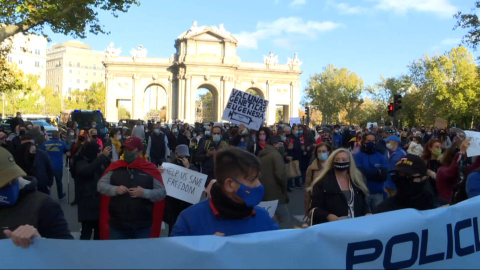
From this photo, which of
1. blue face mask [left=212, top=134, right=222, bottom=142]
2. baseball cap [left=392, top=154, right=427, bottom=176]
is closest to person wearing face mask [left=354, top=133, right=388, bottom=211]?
baseball cap [left=392, top=154, right=427, bottom=176]

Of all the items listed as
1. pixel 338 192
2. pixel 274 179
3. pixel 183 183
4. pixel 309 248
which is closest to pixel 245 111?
pixel 274 179

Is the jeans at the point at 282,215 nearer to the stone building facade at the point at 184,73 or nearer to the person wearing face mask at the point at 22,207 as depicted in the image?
the person wearing face mask at the point at 22,207

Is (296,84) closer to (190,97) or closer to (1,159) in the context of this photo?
(190,97)

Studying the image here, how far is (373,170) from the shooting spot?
296 inches

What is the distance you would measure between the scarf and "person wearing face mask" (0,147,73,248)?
1.00 meters

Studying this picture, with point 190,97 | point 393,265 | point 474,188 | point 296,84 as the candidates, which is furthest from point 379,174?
point 296,84

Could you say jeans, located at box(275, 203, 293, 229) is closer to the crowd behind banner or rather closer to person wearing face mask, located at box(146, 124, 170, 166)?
the crowd behind banner

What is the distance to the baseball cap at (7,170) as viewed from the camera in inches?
124

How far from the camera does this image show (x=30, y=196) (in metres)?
3.29

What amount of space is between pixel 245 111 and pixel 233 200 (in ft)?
30.9

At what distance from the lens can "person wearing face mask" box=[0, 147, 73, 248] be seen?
318 cm

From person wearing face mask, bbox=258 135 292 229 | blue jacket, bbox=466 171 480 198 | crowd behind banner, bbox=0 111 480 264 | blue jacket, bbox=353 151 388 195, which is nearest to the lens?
crowd behind banner, bbox=0 111 480 264

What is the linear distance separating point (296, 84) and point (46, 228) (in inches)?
3422

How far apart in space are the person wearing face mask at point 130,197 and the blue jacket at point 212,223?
207cm
